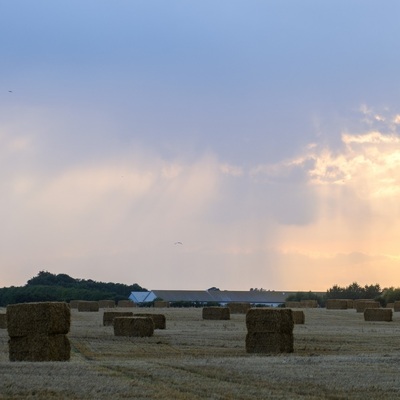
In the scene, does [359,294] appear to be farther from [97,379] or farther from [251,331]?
[97,379]

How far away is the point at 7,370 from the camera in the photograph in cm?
2247

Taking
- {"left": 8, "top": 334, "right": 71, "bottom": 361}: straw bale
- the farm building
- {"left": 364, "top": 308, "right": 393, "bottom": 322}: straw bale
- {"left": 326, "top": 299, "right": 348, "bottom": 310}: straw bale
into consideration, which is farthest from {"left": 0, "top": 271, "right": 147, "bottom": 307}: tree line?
{"left": 8, "top": 334, "right": 71, "bottom": 361}: straw bale

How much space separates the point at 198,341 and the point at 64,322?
904 centimetres

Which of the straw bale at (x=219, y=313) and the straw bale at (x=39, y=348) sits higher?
the straw bale at (x=219, y=313)

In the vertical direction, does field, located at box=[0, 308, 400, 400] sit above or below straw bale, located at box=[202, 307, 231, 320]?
below

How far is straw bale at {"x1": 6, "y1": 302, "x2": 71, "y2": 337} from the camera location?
29.2 meters

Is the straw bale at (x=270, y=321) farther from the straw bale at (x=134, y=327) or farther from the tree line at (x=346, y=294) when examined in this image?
the tree line at (x=346, y=294)

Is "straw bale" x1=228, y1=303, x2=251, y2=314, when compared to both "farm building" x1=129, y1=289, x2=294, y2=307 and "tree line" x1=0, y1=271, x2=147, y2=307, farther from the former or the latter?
"farm building" x1=129, y1=289, x2=294, y2=307

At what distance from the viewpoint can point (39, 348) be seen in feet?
94.9

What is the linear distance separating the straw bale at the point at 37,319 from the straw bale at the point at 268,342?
6.75 meters

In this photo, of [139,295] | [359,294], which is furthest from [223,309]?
[139,295]

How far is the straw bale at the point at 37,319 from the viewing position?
1152 inches

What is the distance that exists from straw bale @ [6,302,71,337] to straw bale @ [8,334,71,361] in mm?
153

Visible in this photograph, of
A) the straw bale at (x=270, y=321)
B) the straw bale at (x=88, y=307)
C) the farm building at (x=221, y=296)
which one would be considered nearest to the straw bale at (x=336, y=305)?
the straw bale at (x=88, y=307)
